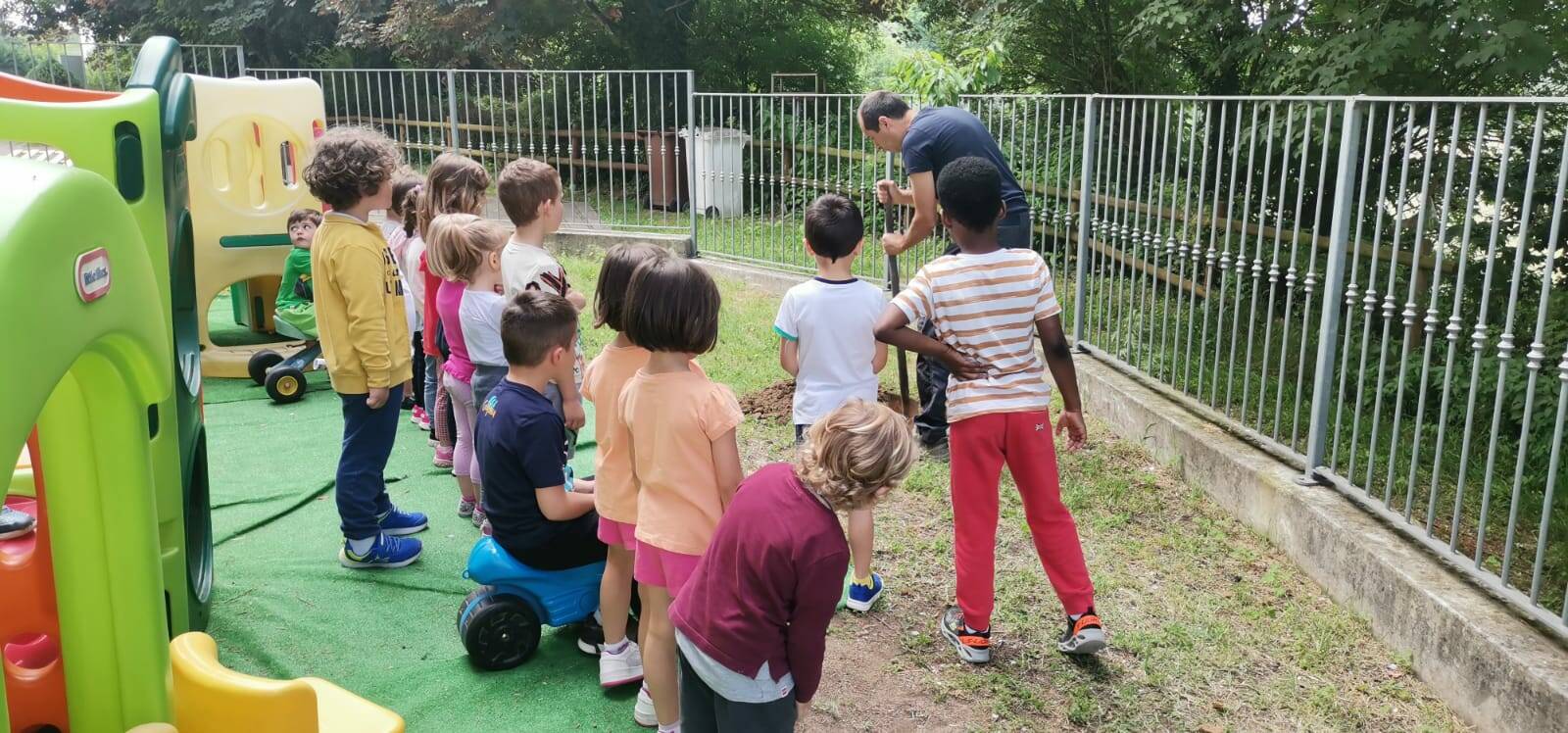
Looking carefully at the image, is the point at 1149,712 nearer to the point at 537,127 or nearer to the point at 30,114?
the point at 30,114

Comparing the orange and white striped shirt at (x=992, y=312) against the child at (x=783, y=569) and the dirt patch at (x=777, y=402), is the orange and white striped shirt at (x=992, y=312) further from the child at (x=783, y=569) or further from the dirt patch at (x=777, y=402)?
the dirt patch at (x=777, y=402)

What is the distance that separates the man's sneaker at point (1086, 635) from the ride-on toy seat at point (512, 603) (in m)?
1.54

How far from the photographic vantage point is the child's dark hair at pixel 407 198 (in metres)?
5.41

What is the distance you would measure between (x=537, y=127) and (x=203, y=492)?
13.5 metres

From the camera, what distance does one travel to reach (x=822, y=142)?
36.4 ft

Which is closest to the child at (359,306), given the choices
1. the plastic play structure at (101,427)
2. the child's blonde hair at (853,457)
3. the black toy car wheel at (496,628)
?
the plastic play structure at (101,427)

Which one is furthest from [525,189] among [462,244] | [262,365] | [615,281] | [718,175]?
[718,175]

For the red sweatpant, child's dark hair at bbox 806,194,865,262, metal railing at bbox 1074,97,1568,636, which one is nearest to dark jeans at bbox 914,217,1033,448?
metal railing at bbox 1074,97,1568,636

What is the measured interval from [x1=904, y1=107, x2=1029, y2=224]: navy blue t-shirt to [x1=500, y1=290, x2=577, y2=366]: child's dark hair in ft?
7.09

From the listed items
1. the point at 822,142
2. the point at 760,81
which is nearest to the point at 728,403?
the point at 822,142

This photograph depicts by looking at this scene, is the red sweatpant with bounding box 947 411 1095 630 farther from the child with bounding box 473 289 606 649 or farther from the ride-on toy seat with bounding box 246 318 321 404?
the ride-on toy seat with bounding box 246 318 321 404

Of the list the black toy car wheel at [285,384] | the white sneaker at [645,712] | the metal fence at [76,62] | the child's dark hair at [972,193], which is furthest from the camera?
the metal fence at [76,62]

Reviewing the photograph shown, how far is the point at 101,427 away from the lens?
207cm

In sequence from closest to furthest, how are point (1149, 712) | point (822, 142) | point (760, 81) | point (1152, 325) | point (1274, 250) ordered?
point (1149, 712), point (1274, 250), point (1152, 325), point (822, 142), point (760, 81)
